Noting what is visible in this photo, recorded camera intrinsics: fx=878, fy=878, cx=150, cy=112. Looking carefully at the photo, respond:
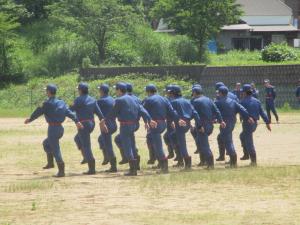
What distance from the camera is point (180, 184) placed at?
18.0 meters

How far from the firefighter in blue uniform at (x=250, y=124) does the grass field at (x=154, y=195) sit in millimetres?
517

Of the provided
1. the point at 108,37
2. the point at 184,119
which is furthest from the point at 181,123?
the point at 108,37

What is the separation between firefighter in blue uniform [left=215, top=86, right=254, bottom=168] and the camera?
21.7m

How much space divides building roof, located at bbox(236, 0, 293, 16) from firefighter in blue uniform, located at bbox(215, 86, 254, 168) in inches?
2129

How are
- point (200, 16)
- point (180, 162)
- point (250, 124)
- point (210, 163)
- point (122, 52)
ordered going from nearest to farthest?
point (210, 163) < point (250, 124) < point (180, 162) < point (200, 16) < point (122, 52)

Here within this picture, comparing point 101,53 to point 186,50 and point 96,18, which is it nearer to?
→ point 96,18

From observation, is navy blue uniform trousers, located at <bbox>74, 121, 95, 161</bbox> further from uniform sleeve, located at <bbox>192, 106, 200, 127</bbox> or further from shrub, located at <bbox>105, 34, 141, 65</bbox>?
shrub, located at <bbox>105, 34, 141, 65</bbox>

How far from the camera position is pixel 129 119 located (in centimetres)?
2023

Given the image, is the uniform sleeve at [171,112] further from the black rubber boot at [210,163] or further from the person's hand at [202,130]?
the black rubber boot at [210,163]

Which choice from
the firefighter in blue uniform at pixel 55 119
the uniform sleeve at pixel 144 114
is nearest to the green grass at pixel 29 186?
the firefighter in blue uniform at pixel 55 119

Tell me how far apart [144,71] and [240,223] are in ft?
136

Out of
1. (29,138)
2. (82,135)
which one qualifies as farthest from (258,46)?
(82,135)

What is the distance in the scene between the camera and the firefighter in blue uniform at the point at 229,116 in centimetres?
2169

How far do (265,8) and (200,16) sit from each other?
69.2ft
